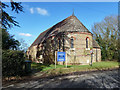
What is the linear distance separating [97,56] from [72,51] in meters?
7.83

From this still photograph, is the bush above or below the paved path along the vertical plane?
above

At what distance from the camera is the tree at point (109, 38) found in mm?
23484

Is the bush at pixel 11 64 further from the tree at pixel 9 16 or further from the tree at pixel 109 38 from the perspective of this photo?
the tree at pixel 109 38

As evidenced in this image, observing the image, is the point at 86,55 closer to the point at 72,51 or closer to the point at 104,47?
the point at 72,51

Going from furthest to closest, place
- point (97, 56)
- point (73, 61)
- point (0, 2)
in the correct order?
point (97, 56) < point (73, 61) < point (0, 2)

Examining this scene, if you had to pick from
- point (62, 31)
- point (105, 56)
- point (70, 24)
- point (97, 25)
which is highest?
point (97, 25)

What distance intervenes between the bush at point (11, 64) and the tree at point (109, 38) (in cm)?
2332

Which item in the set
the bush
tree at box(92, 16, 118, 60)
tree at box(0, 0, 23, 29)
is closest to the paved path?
the bush

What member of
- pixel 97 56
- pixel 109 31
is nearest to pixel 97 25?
pixel 109 31

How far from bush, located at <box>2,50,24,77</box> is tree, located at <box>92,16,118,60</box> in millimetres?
23325

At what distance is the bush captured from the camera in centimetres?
602

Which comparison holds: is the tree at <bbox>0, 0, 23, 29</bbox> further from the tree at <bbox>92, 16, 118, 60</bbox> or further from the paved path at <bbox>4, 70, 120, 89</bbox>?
the tree at <bbox>92, 16, 118, 60</bbox>

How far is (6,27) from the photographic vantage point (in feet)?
Result: 27.8

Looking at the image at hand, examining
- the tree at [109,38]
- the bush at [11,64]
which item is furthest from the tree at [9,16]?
the tree at [109,38]
